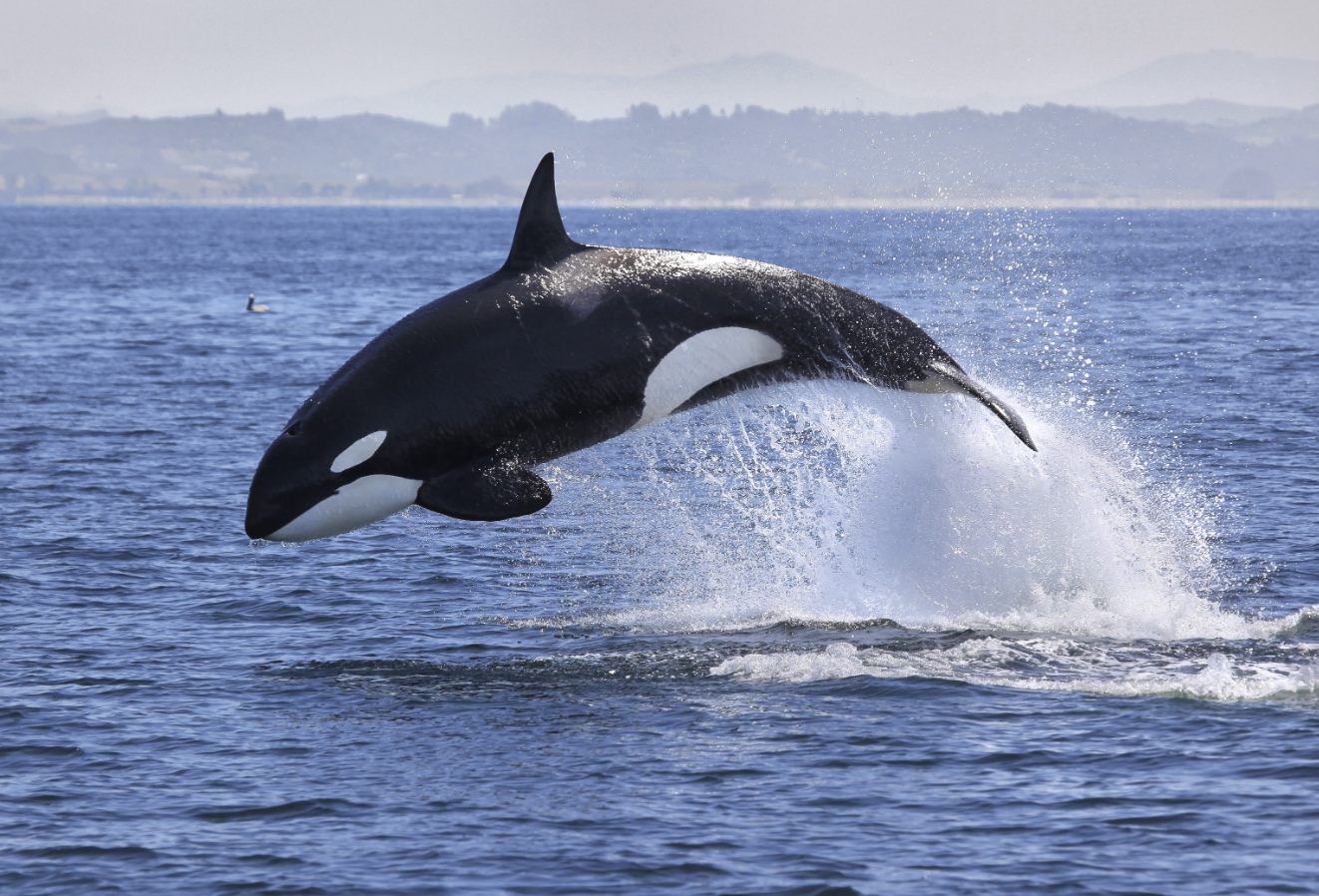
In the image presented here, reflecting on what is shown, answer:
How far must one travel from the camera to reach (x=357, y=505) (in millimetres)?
13102

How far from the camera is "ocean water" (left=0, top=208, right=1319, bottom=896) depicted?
11281 millimetres

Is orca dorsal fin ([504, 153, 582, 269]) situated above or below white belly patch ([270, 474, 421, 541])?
above

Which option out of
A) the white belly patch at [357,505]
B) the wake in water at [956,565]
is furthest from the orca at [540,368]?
the wake in water at [956,565]

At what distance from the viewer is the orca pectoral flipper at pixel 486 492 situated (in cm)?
1247

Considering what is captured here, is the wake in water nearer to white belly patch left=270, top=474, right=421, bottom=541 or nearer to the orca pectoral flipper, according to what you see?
the orca pectoral flipper

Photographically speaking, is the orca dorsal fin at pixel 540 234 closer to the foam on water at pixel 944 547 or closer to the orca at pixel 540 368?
the orca at pixel 540 368

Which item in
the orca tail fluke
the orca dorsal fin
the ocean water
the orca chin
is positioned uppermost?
the orca dorsal fin

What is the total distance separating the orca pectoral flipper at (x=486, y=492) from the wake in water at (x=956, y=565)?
240 cm

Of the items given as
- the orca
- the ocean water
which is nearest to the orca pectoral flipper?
the orca

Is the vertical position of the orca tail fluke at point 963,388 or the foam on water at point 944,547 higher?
the orca tail fluke at point 963,388

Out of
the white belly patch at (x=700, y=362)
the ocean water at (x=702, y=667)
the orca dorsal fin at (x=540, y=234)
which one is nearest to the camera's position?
the ocean water at (x=702, y=667)

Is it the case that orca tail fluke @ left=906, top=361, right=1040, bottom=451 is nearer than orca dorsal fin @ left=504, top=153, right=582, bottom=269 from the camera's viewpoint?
No

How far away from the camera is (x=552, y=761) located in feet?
42.7

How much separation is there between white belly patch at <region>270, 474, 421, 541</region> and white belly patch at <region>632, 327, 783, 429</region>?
2198 mm
